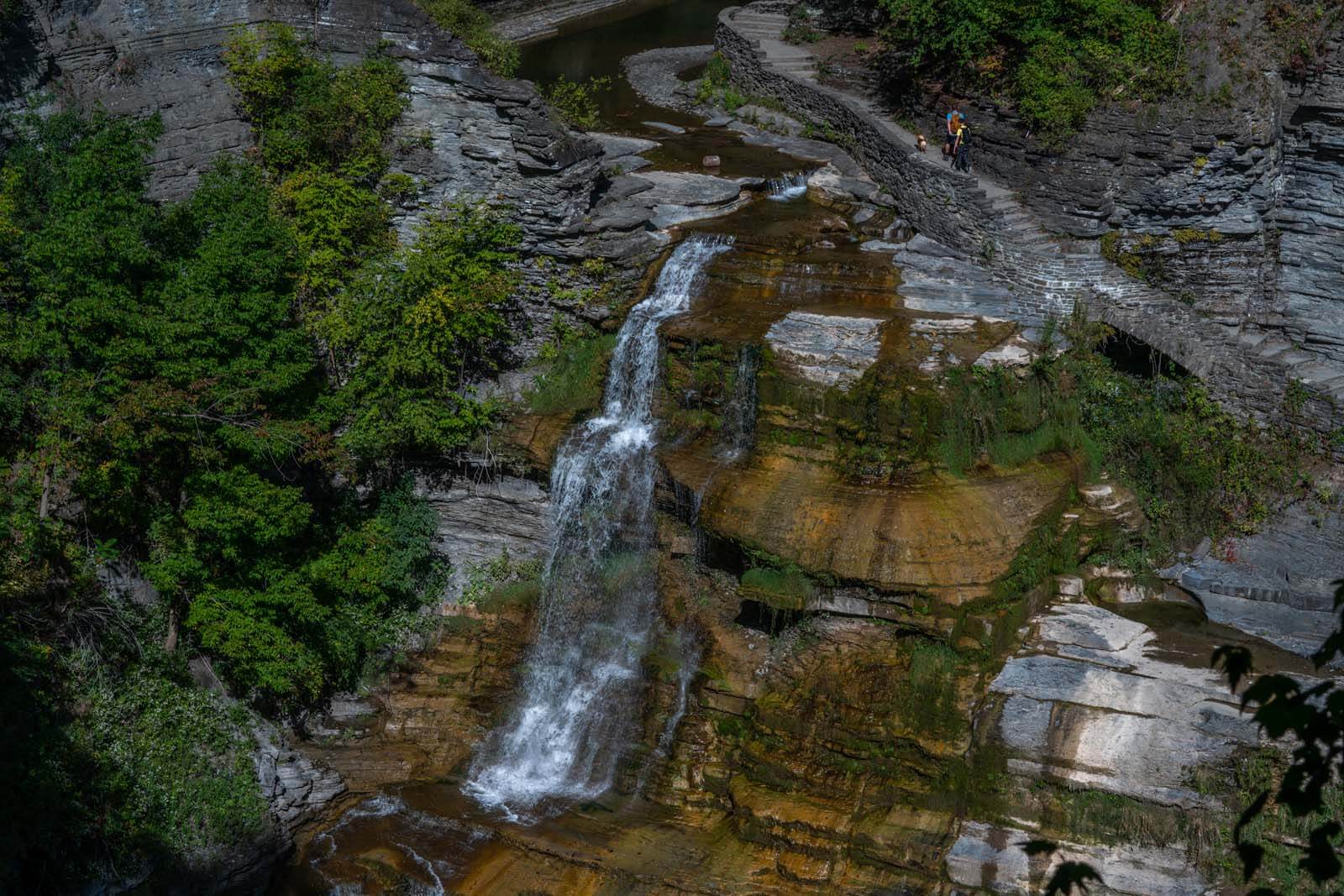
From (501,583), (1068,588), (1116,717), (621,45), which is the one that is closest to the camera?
(1116,717)

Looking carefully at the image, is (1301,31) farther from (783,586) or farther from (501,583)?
(501,583)

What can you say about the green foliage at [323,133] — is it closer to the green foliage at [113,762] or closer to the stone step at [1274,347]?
the green foliage at [113,762]

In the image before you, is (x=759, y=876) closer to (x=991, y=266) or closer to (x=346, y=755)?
(x=346, y=755)

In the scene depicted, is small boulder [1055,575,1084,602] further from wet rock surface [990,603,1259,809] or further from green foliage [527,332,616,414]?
green foliage [527,332,616,414]

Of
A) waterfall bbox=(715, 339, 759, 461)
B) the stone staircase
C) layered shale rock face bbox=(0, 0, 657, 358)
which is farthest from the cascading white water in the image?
the stone staircase

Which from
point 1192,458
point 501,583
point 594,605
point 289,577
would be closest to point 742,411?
point 594,605
